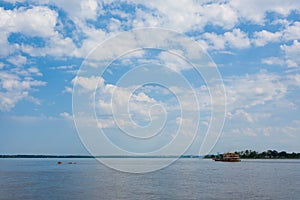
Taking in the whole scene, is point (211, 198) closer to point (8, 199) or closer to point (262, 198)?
point (262, 198)

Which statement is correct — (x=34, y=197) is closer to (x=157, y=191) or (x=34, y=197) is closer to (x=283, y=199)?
(x=157, y=191)

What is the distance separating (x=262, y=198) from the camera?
45656mm

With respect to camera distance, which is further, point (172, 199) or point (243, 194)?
point (243, 194)

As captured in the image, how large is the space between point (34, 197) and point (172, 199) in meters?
17.9

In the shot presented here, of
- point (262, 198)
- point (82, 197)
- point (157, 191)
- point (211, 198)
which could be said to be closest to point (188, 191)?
point (157, 191)

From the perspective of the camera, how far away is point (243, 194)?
162 ft

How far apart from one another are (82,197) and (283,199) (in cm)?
2571

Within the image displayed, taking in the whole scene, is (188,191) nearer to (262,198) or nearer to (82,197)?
(262,198)

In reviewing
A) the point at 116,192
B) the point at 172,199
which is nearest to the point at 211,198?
the point at 172,199

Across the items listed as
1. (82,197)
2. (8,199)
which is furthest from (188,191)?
(8,199)

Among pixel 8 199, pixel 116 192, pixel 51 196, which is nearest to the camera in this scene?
pixel 8 199

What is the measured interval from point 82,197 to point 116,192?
21.6 ft

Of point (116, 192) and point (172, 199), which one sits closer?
point (172, 199)

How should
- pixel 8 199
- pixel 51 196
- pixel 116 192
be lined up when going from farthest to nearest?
pixel 116 192 < pixel 51 196 < pixel 8 199
